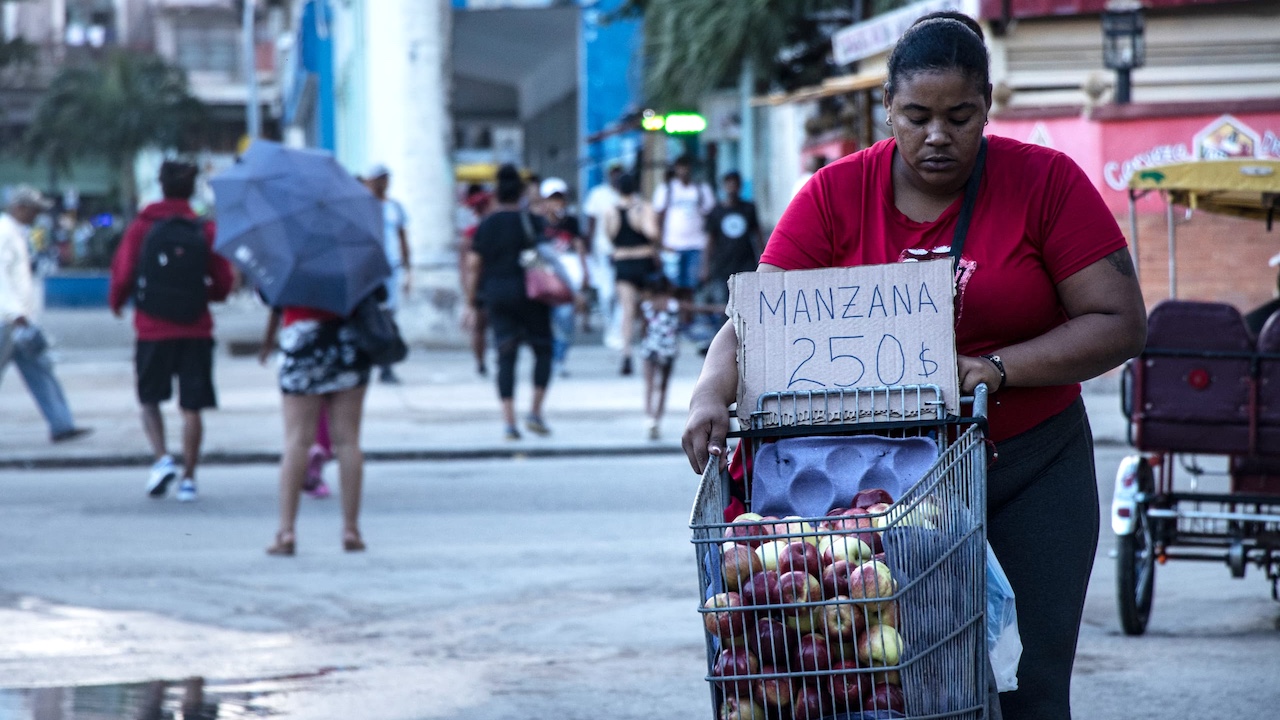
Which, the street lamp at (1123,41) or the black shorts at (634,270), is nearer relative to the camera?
the street lamp at (1123,41)

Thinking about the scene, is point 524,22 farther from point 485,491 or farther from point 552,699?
point 552,699

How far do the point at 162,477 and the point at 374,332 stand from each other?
2.97m

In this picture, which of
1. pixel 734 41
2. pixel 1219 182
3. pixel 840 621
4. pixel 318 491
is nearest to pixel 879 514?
pixel 840 621

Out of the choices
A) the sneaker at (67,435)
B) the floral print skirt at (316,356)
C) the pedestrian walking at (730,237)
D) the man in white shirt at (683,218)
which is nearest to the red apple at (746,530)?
the floral print skirt at (316,356)

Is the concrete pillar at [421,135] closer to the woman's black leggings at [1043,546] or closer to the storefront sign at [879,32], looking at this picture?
the storefront sign at [879,32]

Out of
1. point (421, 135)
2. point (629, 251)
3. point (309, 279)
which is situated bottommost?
point (309, 279)

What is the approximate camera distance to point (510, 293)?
12828mm

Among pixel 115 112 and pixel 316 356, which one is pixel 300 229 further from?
pixel 115 112

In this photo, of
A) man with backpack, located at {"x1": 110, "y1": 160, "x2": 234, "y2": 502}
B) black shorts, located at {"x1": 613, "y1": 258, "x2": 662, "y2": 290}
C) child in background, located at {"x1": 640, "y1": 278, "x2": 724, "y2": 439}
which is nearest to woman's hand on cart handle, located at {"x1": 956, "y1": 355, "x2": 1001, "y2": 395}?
man with backpack, located at {"x1": 110, "y1": 160, "x2": 234, "y2": 502}

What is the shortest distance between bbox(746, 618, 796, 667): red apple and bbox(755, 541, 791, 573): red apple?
0.09m

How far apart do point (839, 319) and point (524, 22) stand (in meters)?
30.7

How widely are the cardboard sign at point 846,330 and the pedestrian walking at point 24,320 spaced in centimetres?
1049

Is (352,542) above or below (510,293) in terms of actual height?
below

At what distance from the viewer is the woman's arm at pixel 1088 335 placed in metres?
3.20
